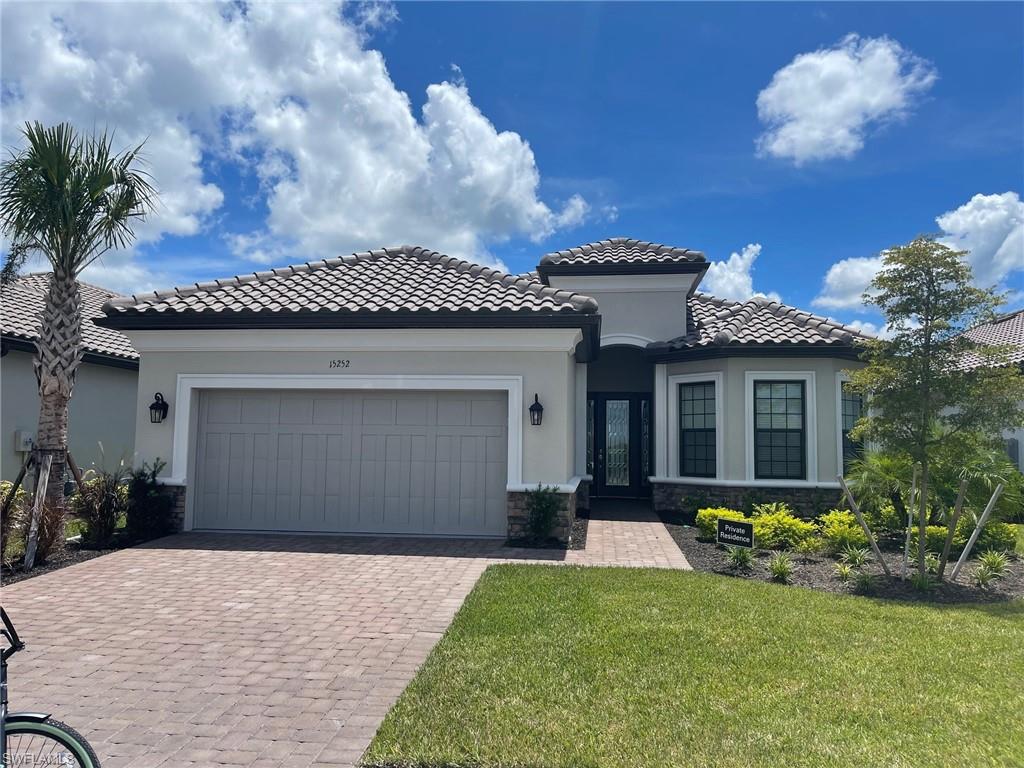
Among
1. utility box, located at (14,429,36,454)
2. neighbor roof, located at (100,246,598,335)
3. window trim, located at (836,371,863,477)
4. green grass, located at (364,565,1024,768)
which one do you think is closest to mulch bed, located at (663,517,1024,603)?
green grass, located at (364,565,1024,768)

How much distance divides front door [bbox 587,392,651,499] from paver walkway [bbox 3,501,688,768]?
6145 mm

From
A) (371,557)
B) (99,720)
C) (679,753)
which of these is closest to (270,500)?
(371,557)

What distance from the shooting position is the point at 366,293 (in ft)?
36.0

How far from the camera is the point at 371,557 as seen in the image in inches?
350

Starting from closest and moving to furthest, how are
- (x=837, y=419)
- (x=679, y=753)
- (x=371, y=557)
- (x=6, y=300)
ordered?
(x=679, y=753)
(x=371, y=557)
(x=837, y=419)
(x=6, y=300)

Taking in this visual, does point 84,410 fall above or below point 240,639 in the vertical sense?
above

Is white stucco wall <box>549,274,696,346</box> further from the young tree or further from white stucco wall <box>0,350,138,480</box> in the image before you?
white stucco wall <box>0,350,138,480</box>

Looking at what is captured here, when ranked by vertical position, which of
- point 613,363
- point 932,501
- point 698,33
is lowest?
point 932,501

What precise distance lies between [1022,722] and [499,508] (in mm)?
7129

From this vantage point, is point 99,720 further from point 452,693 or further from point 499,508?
point 499,508

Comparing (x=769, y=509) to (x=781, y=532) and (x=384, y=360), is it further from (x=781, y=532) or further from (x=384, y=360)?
(x=384, y=360)

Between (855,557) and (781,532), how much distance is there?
1443mm

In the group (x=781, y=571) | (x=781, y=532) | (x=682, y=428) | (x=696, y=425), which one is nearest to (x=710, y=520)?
(x=781, y=532)

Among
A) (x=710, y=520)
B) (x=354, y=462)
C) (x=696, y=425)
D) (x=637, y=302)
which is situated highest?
(x=637, y=302)
